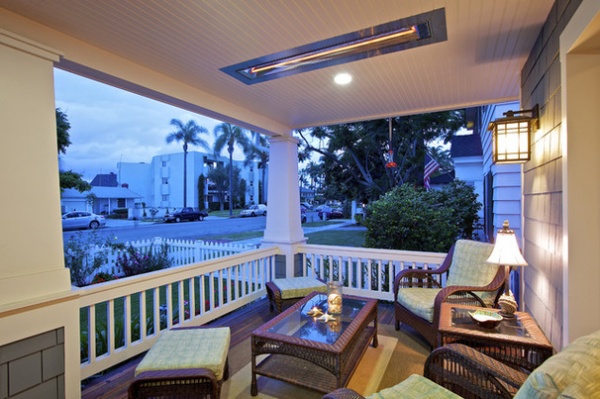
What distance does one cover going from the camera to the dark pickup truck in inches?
351

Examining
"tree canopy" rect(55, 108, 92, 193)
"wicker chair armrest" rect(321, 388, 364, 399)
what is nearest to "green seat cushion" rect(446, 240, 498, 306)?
"wicker chair armrest" rect(321, 388, 364, 399)

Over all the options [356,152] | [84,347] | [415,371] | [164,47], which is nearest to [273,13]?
[164,47]

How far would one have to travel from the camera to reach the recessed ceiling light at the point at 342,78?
2.95 m

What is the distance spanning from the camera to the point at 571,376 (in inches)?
37.7

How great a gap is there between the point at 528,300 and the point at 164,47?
12.0ft

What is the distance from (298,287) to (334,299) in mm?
953

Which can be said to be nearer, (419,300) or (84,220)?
(419,300)

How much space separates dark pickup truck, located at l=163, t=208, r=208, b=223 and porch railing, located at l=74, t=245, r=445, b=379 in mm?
3398

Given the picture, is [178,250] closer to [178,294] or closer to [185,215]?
[185,215]

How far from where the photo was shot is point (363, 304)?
310cm

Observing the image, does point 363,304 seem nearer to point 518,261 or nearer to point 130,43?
point 518,261

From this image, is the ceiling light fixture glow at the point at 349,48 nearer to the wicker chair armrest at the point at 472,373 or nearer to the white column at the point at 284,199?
the white column at the point at 284,199

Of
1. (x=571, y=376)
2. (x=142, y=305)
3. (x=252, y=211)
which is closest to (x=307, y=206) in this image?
(x=252, y=211)

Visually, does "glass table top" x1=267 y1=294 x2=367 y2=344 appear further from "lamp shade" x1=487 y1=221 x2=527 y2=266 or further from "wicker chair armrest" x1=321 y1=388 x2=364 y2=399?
"lamp shade" x1=487 y1=221 x2=527 y2=266
